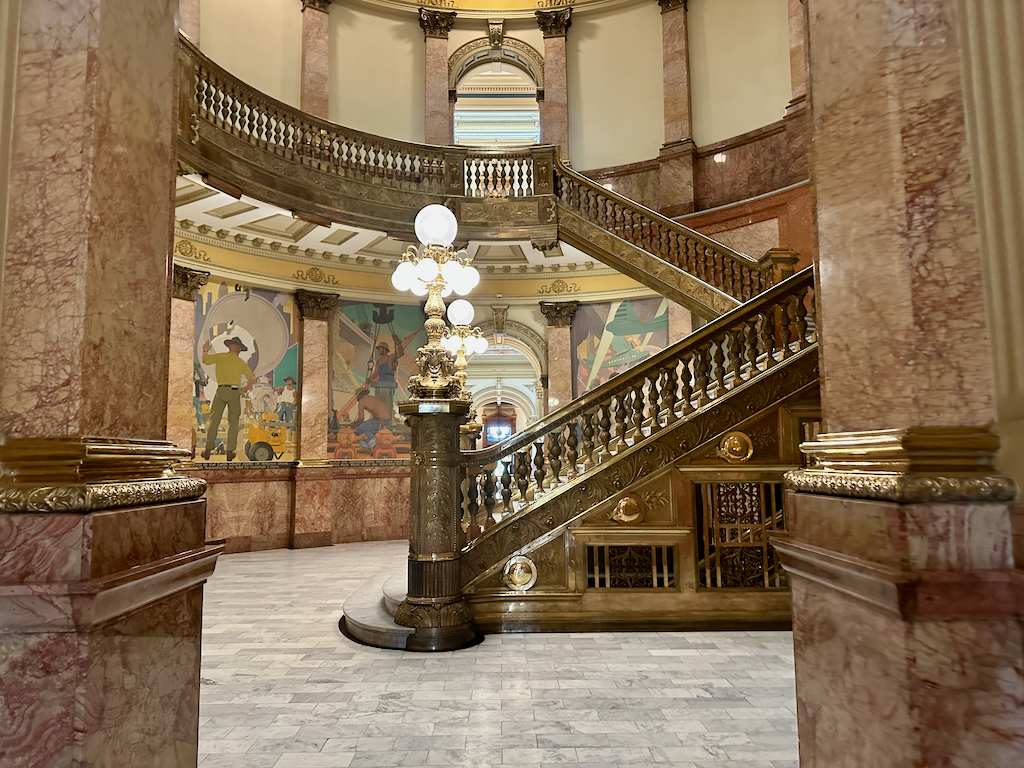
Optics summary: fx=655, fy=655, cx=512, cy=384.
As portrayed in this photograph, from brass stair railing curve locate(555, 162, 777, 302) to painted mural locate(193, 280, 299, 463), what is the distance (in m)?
5.57

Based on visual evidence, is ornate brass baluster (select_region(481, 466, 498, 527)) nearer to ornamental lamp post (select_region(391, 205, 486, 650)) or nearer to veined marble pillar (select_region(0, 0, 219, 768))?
ornamental lamp post (select_region(391, 205, 486, 650))

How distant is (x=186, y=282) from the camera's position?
10539 mm

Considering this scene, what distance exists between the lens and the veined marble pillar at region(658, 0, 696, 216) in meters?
12.6

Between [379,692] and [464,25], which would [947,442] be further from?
[464,25]

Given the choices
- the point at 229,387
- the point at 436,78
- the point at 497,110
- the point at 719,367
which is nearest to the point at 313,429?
the point at 229,387

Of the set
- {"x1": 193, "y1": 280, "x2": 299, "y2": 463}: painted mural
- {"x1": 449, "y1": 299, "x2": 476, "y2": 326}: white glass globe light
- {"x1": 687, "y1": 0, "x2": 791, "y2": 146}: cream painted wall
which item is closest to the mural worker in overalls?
{"x1": 193, "y1": 280, "x2": 299, "y2": 463}: painted mural

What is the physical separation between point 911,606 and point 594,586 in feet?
13.7

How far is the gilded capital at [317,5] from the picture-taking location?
12.6 meters

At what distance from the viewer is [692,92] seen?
13.0 m

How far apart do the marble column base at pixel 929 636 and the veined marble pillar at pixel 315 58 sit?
42.5 feet

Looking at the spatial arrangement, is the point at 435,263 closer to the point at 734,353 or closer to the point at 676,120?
the point at 734,353

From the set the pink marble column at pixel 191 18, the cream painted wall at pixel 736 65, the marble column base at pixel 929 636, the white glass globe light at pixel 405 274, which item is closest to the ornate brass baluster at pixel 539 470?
the white glass globe light at pixel 405 274

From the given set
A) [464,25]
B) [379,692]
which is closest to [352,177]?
A: [464,25]

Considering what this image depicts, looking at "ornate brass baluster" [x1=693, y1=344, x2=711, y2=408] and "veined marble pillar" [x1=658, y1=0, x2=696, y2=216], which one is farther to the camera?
"veined marble pillar" [x1=658, y1=0, x2=696, y2=216]
